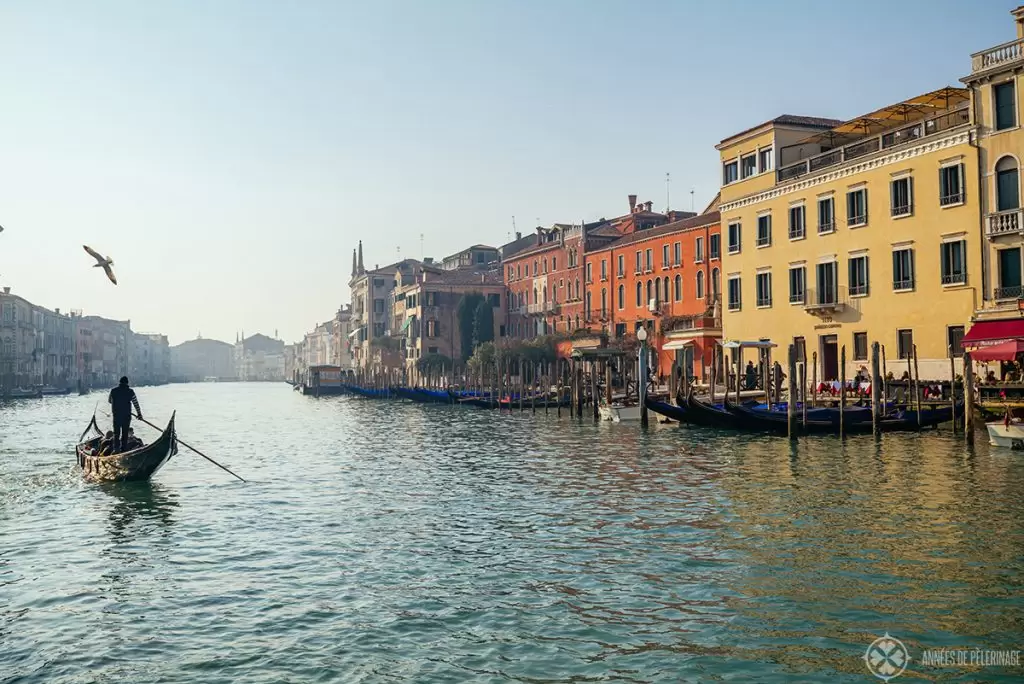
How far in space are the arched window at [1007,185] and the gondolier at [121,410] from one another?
23.1m

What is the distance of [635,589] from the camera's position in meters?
9.62

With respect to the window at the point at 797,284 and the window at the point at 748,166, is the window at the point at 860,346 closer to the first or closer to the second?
the window at the point at 797,284

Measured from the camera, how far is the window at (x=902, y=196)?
30.1 m

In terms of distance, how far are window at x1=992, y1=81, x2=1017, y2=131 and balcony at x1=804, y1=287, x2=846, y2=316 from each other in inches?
308

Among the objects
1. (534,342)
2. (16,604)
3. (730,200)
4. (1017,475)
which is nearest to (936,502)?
(1017,475)

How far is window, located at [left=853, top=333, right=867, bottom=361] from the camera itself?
32312 mm

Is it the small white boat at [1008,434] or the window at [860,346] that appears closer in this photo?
the small white boat at [1008,434]

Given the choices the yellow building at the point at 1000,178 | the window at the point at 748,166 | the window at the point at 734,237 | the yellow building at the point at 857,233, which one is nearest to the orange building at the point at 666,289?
the window at the point at 734,237

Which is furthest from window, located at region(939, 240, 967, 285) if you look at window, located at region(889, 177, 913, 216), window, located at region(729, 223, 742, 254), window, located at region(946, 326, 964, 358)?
window, located at region(729, 223, 742, 254)

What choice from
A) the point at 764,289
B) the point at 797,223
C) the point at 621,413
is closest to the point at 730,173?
the point at 797,223

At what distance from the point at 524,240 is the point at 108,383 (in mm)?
82556

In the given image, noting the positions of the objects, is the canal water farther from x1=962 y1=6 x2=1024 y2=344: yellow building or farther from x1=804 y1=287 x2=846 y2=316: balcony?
x1=804 y1=287 x2=846 y2=316: balcony

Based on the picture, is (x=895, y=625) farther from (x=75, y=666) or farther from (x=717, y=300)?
(x=717, y=300)

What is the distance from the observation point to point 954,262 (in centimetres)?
2856
